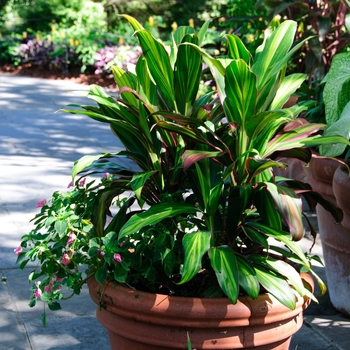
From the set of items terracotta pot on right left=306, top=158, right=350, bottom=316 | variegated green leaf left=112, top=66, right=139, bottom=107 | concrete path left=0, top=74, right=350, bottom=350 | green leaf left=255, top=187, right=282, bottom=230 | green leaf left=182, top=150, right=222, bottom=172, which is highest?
variegated green leaf left=112, top=66, right=139, bottom=107

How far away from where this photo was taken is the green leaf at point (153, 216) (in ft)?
6.98

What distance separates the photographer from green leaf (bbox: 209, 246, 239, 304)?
2033mm

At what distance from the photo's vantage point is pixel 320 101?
3.67 m

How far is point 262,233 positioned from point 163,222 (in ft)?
1.14

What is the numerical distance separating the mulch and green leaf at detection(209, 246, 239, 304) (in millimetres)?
8590

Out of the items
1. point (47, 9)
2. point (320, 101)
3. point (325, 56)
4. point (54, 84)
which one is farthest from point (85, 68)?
point (320, 101)

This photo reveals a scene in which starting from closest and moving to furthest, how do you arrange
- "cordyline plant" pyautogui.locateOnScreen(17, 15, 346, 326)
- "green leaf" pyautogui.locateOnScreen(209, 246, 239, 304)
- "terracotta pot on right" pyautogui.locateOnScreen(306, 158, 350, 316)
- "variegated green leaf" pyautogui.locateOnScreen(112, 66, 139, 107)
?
1. "green leaf" pyautogui.locateOnScreen(209, 246, 239, 304)
2. "cordyline plant" pyautogui.locateOnScreen(17, 15, 346, 326)
3. "variegated green leaf" pyautogui.locateOnScreen(112, 66, 139, 107)
4. "terracotta pot on right" pyautogui.locateOnScreen(306, 158, 350, 316)

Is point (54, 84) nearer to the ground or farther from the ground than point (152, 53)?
nearer to the ground

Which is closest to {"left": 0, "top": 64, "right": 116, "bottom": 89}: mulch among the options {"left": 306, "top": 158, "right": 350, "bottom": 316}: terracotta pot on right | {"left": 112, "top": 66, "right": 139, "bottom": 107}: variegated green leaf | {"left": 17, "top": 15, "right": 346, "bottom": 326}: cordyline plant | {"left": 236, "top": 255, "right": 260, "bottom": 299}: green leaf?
{"left": 306, "top": 158, "right": 350, "bottom": 316}: terracotta pot on right

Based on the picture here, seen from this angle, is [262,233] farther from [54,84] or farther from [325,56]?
[54,84]

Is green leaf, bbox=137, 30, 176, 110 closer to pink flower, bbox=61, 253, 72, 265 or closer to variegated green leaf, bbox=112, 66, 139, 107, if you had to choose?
variegated green leaf, bbox=112, 66, 139, 107

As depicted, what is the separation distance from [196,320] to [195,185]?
0.46 m

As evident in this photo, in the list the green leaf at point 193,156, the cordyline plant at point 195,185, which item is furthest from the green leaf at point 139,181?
the green leaf at point 193,156

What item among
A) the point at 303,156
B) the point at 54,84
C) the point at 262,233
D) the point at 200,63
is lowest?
the point at 54,84
